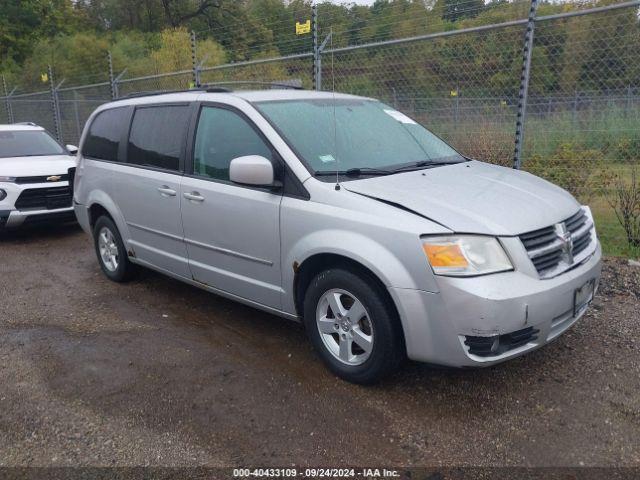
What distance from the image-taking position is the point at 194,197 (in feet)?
13.6

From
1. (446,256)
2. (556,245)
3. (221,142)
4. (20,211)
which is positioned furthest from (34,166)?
(556,245)

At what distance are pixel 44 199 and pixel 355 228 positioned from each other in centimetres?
588

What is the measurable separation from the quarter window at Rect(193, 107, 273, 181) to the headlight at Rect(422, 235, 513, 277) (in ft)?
4.57

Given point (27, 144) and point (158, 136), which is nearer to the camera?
point (158, 136)

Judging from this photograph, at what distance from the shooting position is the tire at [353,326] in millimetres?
3100

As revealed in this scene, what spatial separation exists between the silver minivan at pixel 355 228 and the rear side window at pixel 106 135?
262mm

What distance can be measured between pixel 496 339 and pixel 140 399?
2.09 metres

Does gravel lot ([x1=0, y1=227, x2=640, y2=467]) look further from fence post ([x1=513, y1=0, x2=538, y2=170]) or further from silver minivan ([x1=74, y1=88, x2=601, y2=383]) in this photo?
fence post ([x1=513, y1=0, x2=538, y2=170])

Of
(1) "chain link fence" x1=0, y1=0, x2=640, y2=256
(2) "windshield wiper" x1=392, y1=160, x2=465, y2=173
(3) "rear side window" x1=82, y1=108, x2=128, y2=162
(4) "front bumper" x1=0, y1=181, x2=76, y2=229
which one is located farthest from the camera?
(4) "front bumper" x1=0, y1=181, x2=76, y2=229

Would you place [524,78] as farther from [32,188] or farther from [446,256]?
[32,188]

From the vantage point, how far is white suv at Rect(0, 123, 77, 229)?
7.27 meters

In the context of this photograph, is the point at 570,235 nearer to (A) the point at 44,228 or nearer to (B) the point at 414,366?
(B) the point at 414,366

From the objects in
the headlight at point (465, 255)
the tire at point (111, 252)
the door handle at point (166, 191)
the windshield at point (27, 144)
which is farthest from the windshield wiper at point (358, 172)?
the windshield at point (27, 144)

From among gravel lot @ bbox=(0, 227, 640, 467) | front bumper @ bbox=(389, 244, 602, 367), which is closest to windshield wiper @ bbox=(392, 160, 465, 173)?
front bumper @ bbox=(389, 244, 602, 367)
